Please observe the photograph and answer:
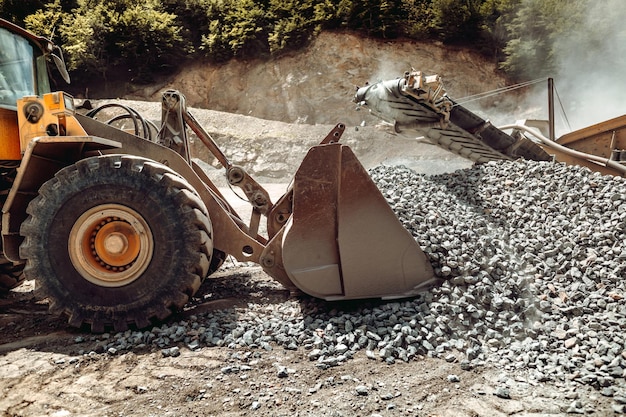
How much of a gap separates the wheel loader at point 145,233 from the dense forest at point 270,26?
1617 cm

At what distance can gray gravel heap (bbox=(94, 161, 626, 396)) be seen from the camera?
3.21m

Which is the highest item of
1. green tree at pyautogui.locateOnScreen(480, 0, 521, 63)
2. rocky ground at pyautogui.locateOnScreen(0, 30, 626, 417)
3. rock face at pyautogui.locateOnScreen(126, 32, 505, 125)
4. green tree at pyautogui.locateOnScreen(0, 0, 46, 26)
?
green tree at pyautogui.locateOnScreen(0, 0, 46, 26)

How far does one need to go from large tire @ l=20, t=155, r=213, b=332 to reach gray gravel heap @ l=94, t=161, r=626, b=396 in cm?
25

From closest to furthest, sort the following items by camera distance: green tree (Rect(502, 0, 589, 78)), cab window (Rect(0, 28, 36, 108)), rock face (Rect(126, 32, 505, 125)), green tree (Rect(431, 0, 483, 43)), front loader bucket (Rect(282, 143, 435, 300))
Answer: front loader bucket (Rect(282, 143, 435, 300)), cab window (Rect(0, 28, 36, 108)), green tree (Rect(502, 0, 589, 78)), green tree (Rect(431, 0, 483, 43)), rock face (Rect(126, 32, 505, 125))

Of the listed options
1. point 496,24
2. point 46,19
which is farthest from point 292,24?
point 46,19

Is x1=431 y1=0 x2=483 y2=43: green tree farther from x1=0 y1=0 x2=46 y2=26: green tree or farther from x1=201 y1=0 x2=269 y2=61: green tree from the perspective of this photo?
x1=0 y1=0 x2=46 y2=26: green tree

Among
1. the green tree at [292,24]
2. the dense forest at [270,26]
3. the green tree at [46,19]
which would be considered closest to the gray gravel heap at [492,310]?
the dense forest at [270,26]

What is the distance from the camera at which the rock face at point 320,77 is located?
1900 centimetres

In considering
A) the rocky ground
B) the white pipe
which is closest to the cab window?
the rocky ground

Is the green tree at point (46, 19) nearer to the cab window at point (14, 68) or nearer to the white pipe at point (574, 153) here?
the cab window at point (14, 68)

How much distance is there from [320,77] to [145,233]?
1681 cm

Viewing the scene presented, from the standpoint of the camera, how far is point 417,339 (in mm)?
3346

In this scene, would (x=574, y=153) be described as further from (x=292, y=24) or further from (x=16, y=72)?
(x=292, y=24)

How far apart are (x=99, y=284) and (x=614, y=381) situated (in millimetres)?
3317
